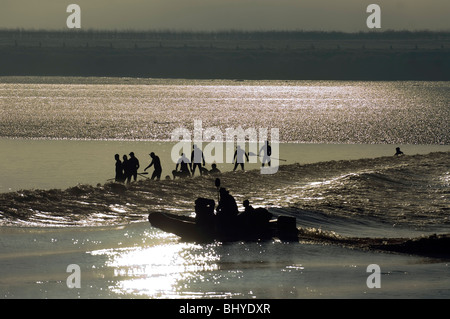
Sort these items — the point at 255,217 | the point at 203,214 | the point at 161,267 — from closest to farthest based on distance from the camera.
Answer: the point at 161,267 → the point at 203,214 → the point at 255,217

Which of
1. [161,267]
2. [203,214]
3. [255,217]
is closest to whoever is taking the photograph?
[161,267]

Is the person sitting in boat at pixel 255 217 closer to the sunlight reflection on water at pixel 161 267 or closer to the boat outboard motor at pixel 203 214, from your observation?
the boat outboard motor at pixel 203 214

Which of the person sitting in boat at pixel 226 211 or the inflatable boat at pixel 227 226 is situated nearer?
the person sitting in boat at pixel 226 211

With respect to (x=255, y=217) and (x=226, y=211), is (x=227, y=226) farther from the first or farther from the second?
(x=255, y=217)

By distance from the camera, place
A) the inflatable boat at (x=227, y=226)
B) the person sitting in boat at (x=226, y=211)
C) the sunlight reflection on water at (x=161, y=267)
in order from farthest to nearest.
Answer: the inflatable boat at (x=227, y=226), the person sitting in boat at (x=226, y=211), the sunlight reflection on water at (x=161, y=267)

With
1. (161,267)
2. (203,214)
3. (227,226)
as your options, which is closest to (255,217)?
(227,226)

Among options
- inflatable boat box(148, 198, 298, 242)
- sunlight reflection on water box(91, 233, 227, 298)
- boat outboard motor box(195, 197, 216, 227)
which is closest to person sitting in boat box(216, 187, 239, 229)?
inflatable boat box(148, 198, 298, 242)

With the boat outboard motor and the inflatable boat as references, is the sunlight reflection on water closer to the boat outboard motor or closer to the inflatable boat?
the inflatable boat

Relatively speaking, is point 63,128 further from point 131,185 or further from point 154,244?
point 154,244

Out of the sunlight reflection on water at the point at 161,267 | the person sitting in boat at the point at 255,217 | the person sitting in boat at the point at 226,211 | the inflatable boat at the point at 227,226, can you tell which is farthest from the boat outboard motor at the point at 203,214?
→ the person sitting in boat at the point at 255,217

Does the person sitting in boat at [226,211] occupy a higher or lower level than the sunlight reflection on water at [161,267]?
higher
